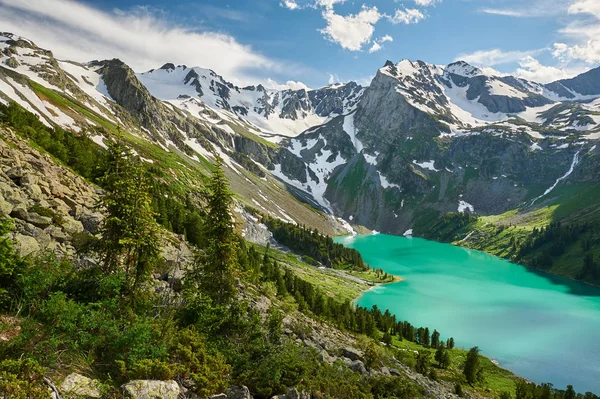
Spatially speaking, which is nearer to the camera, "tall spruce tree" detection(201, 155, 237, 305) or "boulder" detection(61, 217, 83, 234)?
Result: "boulder" detection(61, 217, 83, 234)

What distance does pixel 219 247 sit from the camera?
2706cm

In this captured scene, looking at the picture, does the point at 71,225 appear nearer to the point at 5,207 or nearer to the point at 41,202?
the point at 41,202

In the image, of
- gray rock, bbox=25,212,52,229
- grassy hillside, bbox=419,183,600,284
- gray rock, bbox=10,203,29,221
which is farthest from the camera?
grassy hillside, bbox=419,183,600,284

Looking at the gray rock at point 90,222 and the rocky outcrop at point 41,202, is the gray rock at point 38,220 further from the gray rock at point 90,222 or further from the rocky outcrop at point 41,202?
the gray rock at point 90,222

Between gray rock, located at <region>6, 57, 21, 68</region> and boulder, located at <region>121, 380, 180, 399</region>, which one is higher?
gray rock, located at <region>6, 57, 21, 68</region>

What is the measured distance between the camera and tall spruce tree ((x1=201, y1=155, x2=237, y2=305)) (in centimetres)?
2723

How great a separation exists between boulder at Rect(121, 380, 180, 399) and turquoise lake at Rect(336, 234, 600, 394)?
63614mm

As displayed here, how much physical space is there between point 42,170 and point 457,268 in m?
149

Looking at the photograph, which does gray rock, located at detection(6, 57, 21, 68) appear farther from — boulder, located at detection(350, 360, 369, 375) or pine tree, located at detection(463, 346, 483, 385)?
pine tree, located at detection(463, 346, 483, 385)

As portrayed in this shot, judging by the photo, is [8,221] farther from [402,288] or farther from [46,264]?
[402,288]

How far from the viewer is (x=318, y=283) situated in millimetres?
101125

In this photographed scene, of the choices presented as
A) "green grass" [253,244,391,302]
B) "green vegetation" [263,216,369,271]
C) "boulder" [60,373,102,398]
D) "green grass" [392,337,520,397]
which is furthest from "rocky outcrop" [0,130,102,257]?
"green vegetation" [263,216,369,271]

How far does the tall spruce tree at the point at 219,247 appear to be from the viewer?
2723cm

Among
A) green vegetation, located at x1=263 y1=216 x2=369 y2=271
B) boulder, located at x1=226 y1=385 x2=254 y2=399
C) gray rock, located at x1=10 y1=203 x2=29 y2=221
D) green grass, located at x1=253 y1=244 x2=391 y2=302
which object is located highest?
gray rock, located at x1=10 y1=203 x2=29 y2=221
